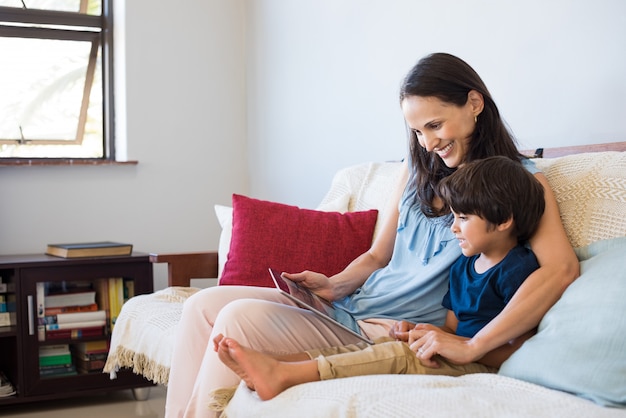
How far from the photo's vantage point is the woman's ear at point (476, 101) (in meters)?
1.73

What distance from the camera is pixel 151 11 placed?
376 cm

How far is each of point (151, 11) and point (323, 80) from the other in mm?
983

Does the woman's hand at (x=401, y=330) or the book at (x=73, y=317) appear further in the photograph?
the book at (x=73, y=317)

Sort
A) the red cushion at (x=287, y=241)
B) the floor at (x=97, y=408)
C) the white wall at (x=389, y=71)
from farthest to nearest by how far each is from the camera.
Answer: the floor at (x=97, y=408) → the red cushion at (x=287, y=241) → the white wall at (x=389, y=71)

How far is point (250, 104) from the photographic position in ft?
13.0

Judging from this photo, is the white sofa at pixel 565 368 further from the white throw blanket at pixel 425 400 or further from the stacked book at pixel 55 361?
the stacked book at pixel 55 361

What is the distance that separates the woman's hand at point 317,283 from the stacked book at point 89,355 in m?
1.51

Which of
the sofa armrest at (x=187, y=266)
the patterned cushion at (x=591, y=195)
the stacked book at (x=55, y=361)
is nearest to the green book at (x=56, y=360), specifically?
the stacked book at (x=55, y=361)

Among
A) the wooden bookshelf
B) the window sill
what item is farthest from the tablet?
the window sill

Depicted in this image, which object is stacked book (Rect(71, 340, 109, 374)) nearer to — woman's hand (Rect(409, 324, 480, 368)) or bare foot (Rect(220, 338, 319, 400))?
bare foot (Rect(220, 338, 319, 400))

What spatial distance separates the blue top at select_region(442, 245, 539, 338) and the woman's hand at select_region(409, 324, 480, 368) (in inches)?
3.3

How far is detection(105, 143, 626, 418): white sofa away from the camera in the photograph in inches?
47.1

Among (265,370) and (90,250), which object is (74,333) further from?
(265,370)

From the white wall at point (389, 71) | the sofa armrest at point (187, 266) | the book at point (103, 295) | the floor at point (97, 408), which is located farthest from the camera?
the book at point (103, 295)
